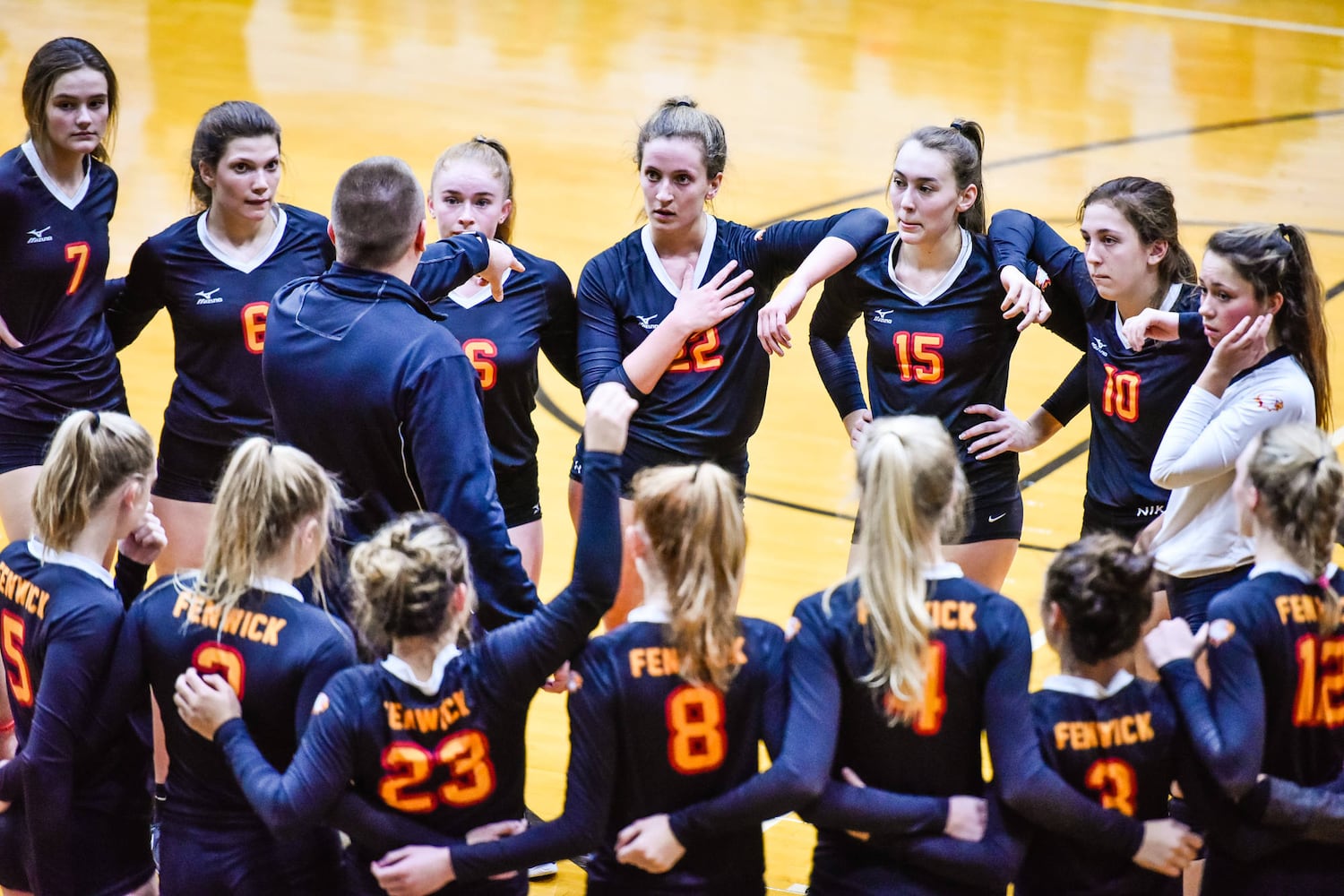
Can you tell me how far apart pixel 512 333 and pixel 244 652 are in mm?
1788

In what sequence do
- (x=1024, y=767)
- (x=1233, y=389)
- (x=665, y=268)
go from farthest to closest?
(x=665, y=268), (x=1233, y=389), (x=1024, y=767)

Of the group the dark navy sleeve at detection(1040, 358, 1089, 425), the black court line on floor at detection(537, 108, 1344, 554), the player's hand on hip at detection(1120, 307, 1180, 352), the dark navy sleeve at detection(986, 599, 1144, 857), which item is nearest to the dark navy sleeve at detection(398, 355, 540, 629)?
the dark navy sleeve at detection(986, 599, 1144, 857)

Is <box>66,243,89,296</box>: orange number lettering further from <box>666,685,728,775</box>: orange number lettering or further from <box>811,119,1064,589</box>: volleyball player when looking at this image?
<box>666,685,728,775</box>: orange number lettering

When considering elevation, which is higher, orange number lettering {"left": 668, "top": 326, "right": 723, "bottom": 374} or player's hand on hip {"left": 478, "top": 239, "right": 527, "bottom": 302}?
player's hand on hip {"left": 478, "top": 239, "right": 527, "bottom": 302}

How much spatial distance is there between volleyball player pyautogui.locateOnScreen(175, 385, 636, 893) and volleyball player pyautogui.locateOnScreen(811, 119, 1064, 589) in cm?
184

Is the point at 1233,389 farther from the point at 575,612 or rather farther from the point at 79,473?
the point at 79,473

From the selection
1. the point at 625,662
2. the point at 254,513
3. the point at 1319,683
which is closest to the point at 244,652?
the point at 254,513

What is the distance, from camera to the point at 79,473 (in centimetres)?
334

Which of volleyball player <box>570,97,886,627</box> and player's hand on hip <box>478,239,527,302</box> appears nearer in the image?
player's hand on hip <box>478,239,527,302</box>

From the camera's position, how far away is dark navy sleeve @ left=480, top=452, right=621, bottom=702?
306 centimetres

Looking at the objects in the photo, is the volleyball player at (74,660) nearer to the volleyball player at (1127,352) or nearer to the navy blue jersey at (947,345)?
the navy blue jersey at (947,345)

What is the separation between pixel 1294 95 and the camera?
12.8 metres

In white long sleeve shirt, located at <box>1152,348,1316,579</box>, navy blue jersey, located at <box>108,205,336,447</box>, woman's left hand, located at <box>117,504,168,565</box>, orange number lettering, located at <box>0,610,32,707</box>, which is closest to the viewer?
orange number lettering, located at <box>0,610,32,707</box>

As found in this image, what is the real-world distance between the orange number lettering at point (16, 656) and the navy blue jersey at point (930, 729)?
1.74m
